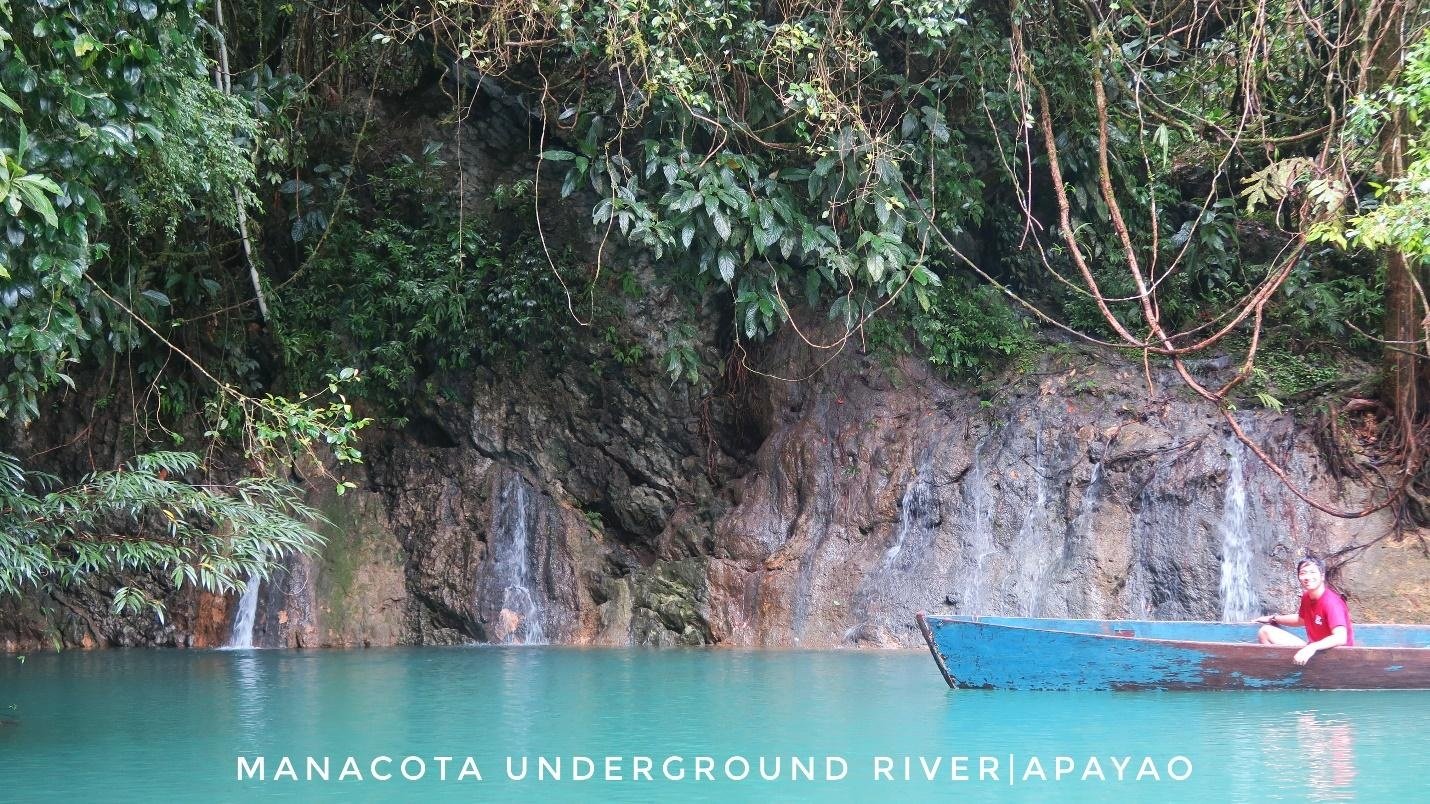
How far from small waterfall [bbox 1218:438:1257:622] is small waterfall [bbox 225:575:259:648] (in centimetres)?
873

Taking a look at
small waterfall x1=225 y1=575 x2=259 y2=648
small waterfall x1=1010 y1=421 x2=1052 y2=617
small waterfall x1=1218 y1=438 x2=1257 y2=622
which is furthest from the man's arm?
small waterfall x1=225 y1=575 x2=259 y2=648

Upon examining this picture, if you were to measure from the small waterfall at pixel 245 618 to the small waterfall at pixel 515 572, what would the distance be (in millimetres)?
2247

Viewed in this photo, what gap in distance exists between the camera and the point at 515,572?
12000 mm

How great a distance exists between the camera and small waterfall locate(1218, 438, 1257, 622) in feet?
34.0

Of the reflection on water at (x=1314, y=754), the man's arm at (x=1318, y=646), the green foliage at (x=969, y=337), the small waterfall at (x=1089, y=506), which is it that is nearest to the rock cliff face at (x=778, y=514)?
the small waterfall at (x=1089, y=506)

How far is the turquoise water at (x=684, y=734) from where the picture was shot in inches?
197

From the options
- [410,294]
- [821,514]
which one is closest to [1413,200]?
[821,514]

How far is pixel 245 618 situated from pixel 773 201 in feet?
20.7

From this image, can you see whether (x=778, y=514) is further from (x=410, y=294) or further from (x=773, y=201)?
(x=410, y=294)

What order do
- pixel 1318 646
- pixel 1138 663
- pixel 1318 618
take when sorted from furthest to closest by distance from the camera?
pixel 1318 618 → pixel 1138 663 → pixel 1318 646

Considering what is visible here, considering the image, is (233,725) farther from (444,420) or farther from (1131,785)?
(444,420)

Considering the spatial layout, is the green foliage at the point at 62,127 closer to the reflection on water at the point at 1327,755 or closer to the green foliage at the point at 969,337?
the reflection on water at the point at 1327,755

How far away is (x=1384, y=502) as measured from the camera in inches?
410

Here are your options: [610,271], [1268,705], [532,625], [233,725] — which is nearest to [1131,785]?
[1268,705]
